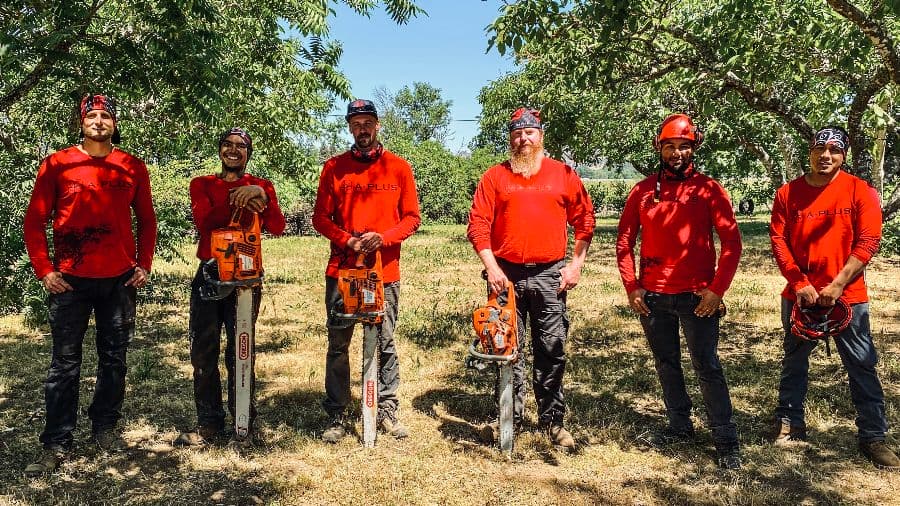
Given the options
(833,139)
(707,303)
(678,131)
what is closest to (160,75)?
(678,131)

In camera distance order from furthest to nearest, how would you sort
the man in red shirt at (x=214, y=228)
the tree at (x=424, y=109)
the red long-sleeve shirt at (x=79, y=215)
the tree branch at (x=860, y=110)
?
the tree at (x=424, y=109), the tree branch at (x=860, y=110), the man in red shirt at (x=214, y=228), the red long-sleeve shirt at (x=79, y=215)

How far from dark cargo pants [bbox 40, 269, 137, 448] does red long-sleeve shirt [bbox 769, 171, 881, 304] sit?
4364 mm

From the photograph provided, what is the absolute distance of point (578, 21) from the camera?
15.6 feet

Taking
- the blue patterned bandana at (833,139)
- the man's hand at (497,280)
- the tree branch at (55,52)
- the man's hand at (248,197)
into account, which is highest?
the tree branch at (55,52)

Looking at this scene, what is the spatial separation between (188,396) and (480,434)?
267 cm

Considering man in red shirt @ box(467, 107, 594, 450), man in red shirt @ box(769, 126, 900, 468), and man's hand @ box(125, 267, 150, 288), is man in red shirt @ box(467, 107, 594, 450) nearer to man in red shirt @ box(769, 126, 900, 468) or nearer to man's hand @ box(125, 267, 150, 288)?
man in red shirt @ box(769, 126, 900, 468)

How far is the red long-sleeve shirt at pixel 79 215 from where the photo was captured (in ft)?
13.2

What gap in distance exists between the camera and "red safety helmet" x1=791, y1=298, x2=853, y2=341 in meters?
4.16

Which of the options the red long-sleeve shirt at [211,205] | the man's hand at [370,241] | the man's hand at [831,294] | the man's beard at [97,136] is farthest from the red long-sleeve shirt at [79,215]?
the man's hand at [831,294]

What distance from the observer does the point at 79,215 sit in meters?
4.05

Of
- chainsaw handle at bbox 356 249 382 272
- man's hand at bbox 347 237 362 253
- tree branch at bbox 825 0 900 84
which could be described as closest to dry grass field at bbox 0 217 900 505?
chainsaw handle at bbox 356 249 382 272

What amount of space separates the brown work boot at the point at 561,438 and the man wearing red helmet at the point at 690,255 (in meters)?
0.93

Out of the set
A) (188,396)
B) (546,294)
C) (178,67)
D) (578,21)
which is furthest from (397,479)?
(578,21)

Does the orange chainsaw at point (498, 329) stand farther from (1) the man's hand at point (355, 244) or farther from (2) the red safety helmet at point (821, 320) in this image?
(2) the red safety helmet at point (821, 320)
